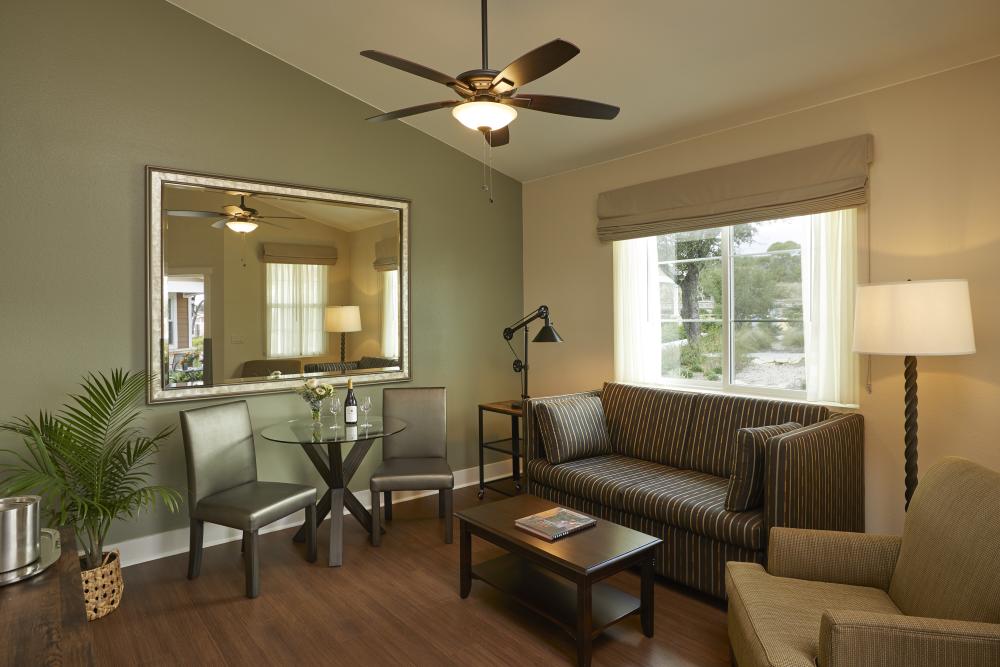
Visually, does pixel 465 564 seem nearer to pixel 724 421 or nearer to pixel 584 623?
pixel 584 623

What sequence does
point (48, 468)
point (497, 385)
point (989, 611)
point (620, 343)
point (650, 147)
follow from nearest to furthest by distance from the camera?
point (989, 611)
point (48, 468)
point (650, 147)
point (620, 343)
point (497, 385)

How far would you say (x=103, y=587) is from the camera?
280 cm

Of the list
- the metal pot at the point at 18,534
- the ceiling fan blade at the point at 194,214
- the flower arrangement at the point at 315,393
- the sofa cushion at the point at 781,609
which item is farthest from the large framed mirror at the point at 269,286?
the sofa cushion at the point at 781,609

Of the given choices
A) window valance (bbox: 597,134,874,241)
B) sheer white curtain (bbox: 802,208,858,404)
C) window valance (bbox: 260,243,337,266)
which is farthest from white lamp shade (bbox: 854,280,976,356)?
window valance (bbox: 260,243,337,266)

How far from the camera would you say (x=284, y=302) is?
4004 mm

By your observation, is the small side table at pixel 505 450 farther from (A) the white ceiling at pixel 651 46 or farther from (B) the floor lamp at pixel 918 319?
(B) the floor lamp at pixel 918 319

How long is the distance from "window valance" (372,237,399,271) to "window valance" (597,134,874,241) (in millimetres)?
1558

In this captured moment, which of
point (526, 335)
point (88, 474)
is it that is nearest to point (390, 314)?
point (526, 335)

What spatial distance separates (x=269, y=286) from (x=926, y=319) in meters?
3.63

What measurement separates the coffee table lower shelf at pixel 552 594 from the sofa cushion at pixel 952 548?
1.05m

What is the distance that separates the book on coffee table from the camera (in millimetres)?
2654

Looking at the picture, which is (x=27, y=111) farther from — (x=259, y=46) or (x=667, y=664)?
(x=667, y=664)

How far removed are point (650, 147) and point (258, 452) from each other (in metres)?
3.38

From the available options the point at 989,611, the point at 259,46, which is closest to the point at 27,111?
the point at 259,46
